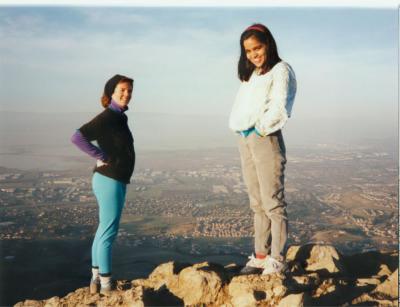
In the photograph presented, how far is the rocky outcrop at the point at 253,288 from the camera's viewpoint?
9.80ft

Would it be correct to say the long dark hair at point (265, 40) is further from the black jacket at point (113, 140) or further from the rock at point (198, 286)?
the rock at point (198, 286)

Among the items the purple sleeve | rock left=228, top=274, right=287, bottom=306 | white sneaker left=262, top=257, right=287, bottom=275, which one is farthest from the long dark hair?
rock left=228, top=274, right=287, bottom=306

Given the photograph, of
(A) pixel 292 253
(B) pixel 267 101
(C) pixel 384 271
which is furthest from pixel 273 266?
(C) pixel 384 271

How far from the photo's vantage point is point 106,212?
316 cm

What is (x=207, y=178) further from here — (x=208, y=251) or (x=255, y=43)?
(x=255, y=43)

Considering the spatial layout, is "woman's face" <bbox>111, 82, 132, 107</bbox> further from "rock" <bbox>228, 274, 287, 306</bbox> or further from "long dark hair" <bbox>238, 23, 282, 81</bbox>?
"rock" <bbox>228, 274, 287, 306</bbox>

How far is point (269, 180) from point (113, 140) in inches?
53.4

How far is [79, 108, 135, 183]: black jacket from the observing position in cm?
305

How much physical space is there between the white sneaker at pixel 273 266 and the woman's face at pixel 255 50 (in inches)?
66.6

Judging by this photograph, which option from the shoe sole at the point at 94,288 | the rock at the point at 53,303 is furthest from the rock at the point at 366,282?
the rock at the point at 53,303

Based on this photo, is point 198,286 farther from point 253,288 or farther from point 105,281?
point 105,281

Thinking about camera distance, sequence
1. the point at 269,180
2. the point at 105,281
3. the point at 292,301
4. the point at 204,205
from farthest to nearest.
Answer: the point at 204,205 < the point at 105,281 < the point at 269,180 < the point at 292,301

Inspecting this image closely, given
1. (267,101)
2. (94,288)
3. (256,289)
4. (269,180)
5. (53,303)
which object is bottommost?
(53,303)

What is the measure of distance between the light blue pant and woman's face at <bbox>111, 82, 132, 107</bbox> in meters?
0.65
